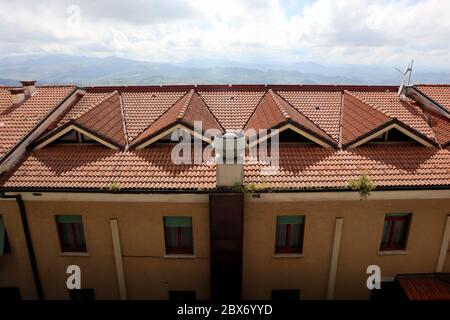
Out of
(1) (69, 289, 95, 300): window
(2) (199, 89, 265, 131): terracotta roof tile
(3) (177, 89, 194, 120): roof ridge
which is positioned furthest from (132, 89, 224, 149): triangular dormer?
(1) (69, 289, 95, 300): window

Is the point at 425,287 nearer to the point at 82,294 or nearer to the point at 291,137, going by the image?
the point at 291,137

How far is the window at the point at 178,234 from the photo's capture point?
38.7ft

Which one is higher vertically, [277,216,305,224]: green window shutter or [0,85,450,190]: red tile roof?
[0,85,450,190]: red tile roof

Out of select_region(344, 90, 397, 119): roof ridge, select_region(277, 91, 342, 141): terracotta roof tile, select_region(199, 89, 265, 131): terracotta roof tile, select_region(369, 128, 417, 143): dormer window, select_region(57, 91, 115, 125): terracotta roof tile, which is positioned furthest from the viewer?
select_region(57, 91, 115, 125): terracotta roof tile

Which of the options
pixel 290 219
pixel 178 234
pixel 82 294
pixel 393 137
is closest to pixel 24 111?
pixel 82 294

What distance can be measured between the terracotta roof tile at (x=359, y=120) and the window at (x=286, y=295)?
23.9 ft

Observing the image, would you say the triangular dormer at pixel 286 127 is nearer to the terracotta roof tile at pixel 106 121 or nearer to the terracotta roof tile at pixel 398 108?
the terracotta roof tile at pixel 398 108

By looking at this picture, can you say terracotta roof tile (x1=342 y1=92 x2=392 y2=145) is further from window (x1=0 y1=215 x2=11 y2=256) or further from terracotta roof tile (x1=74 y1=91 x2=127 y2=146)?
window (x1=0 y1=215 x2=11 y2=256)

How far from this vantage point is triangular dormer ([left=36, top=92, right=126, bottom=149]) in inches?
520

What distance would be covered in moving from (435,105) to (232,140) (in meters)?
13.1

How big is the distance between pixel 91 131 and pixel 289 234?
10044mm

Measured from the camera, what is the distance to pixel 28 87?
706 inches

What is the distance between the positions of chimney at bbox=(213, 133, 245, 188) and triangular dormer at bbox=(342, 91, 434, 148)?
5.70 meters
